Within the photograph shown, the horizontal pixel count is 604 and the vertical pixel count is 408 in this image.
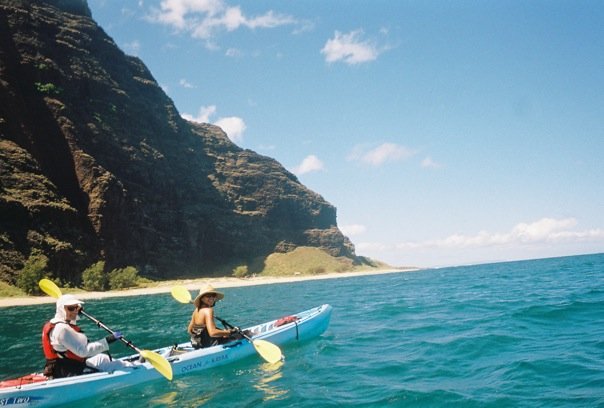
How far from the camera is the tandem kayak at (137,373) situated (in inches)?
347

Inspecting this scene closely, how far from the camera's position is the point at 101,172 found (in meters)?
79.6

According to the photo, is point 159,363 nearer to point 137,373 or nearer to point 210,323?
point 137,373

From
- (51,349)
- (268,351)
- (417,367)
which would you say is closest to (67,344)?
(51,349)

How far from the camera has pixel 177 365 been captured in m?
11.1

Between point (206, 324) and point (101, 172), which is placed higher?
point (101, 172)

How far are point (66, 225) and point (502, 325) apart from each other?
67.9 metres

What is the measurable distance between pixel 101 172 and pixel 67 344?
260 feet

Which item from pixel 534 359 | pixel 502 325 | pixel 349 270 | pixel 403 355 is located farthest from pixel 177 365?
pixel 349 270

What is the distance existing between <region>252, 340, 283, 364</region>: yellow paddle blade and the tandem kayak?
2.58ft

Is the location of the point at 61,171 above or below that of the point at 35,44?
below

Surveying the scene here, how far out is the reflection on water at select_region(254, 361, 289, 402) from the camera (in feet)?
30.2

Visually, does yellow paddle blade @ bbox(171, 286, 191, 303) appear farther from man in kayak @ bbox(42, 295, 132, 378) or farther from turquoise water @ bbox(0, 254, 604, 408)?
man in kayak @ bbox(42, 295, 132, 378)

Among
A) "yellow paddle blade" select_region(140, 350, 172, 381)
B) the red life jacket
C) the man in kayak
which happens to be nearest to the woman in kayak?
"yellow paddle blade" select_region(140, 350, 172, 381)

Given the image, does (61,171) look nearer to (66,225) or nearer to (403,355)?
(66,225)
